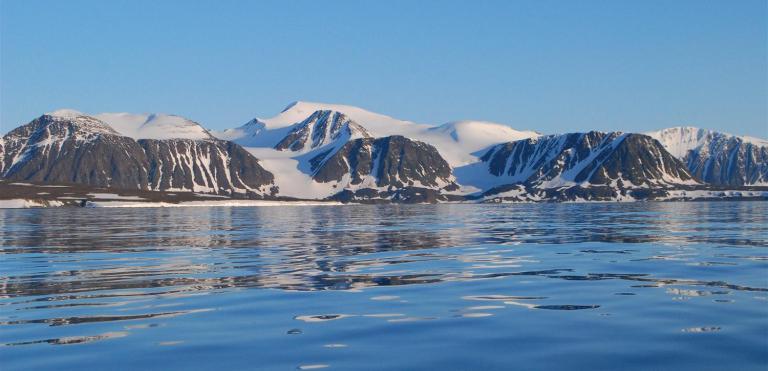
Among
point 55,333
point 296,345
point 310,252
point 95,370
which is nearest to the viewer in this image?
point 95,370

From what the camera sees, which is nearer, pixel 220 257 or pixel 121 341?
pixel 121 341

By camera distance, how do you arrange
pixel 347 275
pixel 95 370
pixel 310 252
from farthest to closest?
pixel 310 252 → pixel 347 275 → pixel 95 370

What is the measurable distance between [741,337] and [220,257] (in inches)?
1054

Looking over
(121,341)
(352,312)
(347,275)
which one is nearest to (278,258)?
(347,275)

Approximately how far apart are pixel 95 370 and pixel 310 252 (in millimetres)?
27323

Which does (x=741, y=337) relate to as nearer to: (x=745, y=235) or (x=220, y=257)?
(x=220, y=257)

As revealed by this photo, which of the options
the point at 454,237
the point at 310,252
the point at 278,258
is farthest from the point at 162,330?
the point at 454,237

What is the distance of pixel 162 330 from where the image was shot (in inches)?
728

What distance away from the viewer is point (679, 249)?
42.1 m

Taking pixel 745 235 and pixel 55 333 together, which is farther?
pixel 745 235

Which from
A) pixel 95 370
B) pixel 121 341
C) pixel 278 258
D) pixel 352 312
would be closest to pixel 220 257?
pixel 278 258

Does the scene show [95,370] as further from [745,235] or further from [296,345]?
[745,235]

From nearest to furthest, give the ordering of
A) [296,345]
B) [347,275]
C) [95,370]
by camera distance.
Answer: [95,370]
[296,345]
[347,275]

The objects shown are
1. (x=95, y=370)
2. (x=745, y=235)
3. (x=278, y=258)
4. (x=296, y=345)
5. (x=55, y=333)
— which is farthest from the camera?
(x=745, y=235)
